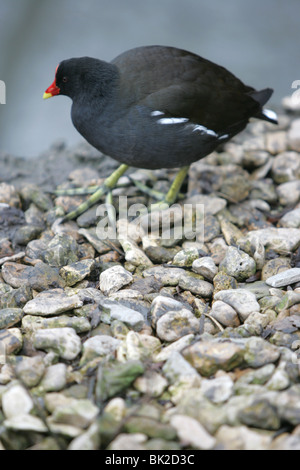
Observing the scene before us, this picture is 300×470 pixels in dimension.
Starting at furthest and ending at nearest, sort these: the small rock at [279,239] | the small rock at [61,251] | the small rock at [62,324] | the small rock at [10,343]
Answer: the small rock at [279,239] < the small rock at [61,251] < the small rock at [62,324] < the small rock at [10,343]

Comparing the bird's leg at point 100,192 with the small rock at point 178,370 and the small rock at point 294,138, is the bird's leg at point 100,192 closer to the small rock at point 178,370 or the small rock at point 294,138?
the small rock at point 294,138

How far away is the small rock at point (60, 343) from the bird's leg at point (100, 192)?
1440 millimetres

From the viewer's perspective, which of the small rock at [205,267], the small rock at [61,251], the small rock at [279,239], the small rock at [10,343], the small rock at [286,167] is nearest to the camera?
the small rock at [10,343]

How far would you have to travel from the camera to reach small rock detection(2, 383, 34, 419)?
2.06 metres

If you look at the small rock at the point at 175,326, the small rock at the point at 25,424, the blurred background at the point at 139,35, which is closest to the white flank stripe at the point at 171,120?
the small rock at the point at 175,326

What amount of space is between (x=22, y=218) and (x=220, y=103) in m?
1.66

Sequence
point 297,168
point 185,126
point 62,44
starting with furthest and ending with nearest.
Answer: point 62,44
point 297,168
point 185,126

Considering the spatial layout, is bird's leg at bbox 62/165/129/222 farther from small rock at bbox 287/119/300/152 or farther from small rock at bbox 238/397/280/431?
small rock at bbox 238/397/280/431

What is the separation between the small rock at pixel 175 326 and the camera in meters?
2.51

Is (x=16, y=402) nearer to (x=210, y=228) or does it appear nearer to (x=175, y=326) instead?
(x=175, y=326)

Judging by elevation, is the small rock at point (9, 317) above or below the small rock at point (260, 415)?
above

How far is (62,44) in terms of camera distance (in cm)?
577
